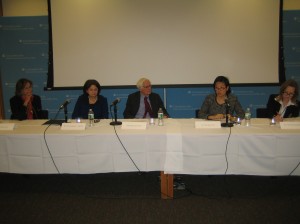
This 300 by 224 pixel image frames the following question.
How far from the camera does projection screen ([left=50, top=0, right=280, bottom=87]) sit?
14.5 ft

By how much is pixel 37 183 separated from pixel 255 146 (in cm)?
249

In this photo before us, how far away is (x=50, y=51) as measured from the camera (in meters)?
4.65

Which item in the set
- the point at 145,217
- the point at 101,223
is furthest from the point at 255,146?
the point at 101,223

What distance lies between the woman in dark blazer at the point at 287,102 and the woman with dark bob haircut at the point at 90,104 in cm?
225

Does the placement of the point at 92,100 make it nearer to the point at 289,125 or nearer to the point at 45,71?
the point at 45,71

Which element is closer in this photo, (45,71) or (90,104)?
(90,104)

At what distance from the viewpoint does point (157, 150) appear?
2.60 metres

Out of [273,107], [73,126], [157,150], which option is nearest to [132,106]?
[73,126]

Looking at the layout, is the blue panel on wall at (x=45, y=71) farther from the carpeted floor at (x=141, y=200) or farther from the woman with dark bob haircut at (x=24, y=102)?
the carpeted floor at (x=141, y=200)

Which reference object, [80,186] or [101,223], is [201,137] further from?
[80,186]

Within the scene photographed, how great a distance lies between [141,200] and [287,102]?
2207 millimetres

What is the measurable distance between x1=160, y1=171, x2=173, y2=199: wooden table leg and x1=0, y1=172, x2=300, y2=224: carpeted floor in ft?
0.21

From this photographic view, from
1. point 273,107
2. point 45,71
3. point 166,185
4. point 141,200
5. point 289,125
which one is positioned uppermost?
point 45,71

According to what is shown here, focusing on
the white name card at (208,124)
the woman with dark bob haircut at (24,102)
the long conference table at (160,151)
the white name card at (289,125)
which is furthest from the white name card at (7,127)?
the white name card at (289,125)
